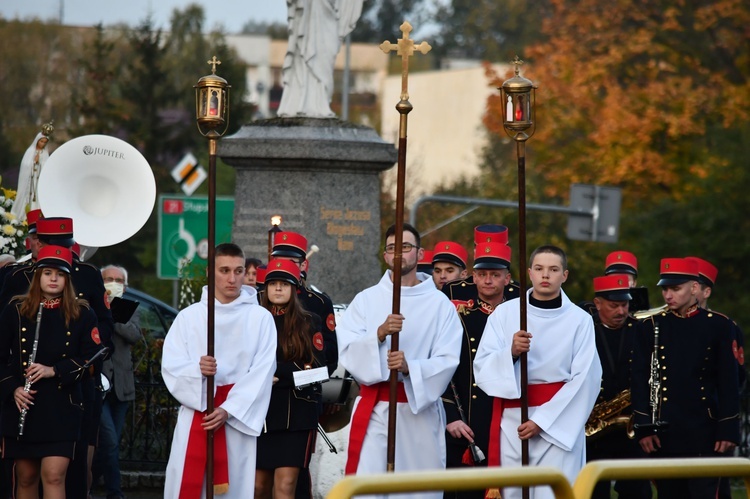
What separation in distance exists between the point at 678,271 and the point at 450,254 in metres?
2.30

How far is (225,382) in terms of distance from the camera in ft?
31.9

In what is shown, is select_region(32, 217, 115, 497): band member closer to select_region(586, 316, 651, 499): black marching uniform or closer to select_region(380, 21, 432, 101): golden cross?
select_region(380, 21, 432, 101): golden cross

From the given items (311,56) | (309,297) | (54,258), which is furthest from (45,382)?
(311,56)

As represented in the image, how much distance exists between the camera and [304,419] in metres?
10.5

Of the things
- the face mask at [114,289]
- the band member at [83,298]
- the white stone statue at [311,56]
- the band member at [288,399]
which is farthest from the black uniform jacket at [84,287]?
the white stone statue at [311,56]

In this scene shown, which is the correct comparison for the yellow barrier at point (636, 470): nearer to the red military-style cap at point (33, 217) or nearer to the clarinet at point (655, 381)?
the clarinet at point (655, 381)

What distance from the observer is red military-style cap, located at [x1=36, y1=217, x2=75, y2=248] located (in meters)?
10.8

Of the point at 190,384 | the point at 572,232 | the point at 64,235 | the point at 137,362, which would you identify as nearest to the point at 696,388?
the point at 190,384

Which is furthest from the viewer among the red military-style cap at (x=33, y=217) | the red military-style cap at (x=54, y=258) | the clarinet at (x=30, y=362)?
the red military-style cap at (x=33, y=217)

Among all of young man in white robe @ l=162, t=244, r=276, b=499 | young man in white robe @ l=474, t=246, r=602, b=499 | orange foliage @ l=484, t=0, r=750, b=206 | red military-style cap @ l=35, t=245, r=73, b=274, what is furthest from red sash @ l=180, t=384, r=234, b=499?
orange foliage @ l=484, t=0, r=750, b=206

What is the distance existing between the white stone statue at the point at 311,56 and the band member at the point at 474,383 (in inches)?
193

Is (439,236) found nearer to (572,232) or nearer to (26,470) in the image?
(572,232)

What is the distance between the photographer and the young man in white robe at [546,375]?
964cm

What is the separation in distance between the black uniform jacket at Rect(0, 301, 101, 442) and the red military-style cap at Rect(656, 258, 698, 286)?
3957mm
